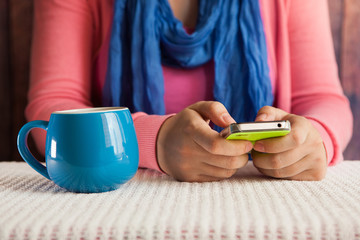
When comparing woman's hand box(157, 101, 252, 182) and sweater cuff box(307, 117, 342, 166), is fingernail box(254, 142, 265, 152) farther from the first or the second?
sweater cuff box(307, 117, 342, 166)

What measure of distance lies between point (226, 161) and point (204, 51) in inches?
17.0

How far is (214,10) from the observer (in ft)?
2.89

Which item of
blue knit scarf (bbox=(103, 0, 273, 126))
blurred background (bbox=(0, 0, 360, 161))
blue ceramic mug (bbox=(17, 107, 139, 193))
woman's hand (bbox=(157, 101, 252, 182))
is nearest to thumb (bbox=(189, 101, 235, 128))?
woman's hand (bbox=(157, 101, 252, 182))

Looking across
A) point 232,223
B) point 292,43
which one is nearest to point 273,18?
point 292,43

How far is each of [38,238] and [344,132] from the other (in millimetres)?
633

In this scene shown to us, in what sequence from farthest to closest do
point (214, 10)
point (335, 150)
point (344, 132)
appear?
point (214, 10)
point (344, 132)
point (335, 150)

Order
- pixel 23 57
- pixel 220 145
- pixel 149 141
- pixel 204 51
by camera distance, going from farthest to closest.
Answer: pixel 23 57 → pixel 204 51 → pixel 149 141 → pixel 220 145

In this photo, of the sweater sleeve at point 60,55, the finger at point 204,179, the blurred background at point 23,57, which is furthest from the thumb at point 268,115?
the blurred background at point 23,57

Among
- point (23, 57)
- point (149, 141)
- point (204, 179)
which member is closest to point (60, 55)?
point (23, 57)

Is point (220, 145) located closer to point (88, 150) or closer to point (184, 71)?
point (88, 150)

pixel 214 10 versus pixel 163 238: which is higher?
pixel 214 10

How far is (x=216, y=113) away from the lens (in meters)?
0.53

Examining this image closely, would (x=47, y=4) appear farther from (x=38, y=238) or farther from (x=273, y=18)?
(x=38, y=238)

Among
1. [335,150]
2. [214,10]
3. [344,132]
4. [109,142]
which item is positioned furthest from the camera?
[214,10]
